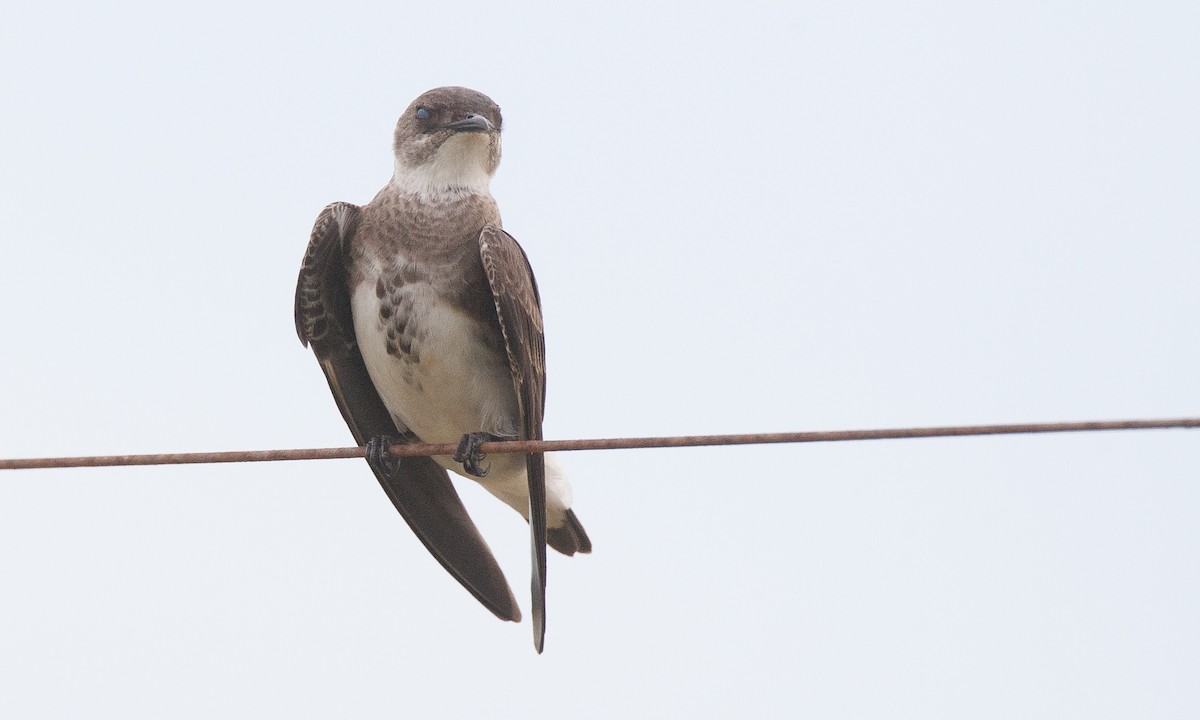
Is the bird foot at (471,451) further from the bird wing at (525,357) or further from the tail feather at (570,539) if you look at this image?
the tail feather at (570,539)

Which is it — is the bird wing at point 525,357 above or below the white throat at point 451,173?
below

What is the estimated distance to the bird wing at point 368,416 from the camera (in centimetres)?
698

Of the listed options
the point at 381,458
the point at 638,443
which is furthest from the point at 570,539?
the point at 638,443

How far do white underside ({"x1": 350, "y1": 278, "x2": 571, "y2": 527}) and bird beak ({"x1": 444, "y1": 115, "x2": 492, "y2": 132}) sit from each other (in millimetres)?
1040

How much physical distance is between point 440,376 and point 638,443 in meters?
2.46

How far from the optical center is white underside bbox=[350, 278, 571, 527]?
6.65 metres

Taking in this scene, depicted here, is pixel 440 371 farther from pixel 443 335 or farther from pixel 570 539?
pixel 570 539

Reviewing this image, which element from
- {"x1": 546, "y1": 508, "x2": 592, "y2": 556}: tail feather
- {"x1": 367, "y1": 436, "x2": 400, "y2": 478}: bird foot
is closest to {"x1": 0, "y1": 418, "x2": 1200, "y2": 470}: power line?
{"x1": 367, "y1": 436, "x2": 400, "y2": 478}: bird foot

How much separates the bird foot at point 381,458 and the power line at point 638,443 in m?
1.31

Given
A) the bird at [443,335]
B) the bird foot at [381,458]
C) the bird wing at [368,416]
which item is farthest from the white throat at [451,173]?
the bird foot at [381,458]

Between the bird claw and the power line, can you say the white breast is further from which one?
the power line

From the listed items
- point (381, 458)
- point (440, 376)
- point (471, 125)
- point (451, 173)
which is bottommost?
point (381, 458)

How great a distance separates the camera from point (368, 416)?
7.38m

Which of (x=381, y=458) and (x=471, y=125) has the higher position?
(x=471, y=125)
